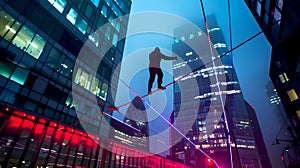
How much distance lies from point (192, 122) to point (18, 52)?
9548 centimetres

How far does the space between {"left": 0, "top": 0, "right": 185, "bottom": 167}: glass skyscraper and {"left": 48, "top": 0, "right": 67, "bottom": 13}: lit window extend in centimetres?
13

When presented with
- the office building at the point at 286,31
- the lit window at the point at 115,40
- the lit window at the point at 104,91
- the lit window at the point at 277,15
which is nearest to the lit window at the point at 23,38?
the lit window at the point at 104,91

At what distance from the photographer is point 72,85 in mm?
21266

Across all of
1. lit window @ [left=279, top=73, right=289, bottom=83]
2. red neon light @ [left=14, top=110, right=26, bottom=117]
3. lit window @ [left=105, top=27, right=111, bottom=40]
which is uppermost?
lit window @ [left=105, top=27, right=111, bottom=40]

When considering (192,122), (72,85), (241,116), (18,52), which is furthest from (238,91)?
(18,52)

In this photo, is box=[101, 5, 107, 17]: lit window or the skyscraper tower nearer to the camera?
box=[101, 5, 107, 17]: lit window

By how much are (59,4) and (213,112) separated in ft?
305

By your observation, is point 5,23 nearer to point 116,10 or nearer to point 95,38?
point 95,38

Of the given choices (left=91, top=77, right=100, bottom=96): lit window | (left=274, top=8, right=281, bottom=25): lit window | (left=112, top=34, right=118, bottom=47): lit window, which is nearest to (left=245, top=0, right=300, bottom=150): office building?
(left=274, top=8, right=281, bottom=25): lit window

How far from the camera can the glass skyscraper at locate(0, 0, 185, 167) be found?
1390cm

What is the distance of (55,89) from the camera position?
63.8 feet

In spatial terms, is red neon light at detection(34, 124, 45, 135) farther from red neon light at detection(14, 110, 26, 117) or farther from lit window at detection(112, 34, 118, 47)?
lit window at detection(112, 34, 118, 47)

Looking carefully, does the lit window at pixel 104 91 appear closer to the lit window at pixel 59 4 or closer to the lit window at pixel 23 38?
the lit window at pixel 23 38

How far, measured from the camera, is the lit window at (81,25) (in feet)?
79.7
